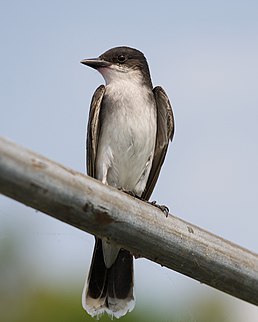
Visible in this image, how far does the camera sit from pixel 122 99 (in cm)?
534

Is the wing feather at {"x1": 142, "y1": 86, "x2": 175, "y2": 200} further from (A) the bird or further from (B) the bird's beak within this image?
(B) the bird's beak

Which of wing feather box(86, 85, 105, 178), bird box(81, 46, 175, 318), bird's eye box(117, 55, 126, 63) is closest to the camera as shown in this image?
bird box(81, 46, 175, 318)

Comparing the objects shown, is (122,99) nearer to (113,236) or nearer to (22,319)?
(113,236)

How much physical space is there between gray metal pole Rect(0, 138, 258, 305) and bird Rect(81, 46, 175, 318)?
2.22 metres

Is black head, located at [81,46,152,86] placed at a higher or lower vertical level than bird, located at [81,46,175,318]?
higher

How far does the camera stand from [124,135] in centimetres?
522

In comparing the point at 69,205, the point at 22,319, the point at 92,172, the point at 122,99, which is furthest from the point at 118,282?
the point at 22,319

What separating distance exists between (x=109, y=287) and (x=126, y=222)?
2.26m

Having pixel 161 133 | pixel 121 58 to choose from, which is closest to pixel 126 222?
pixel 161 133

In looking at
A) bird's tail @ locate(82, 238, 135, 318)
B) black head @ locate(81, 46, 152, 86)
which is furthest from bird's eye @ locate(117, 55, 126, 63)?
bird's tail @ locate(82, 238, 135, 318)

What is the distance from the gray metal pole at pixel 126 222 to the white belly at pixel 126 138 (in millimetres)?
2771

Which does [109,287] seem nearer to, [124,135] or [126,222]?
[124,135]

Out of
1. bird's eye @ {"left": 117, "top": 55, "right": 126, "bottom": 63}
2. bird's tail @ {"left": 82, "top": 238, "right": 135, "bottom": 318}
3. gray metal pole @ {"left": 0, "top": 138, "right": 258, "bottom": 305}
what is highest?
bird's eye @ {"left": 117, "top": 55, "right": 126, "bottom": 63}

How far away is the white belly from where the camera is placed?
522 centimetres
